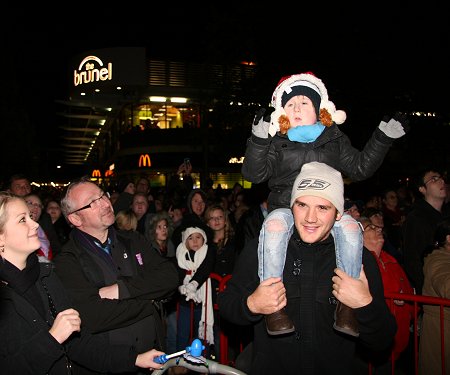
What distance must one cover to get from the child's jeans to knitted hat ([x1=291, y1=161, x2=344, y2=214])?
13cm

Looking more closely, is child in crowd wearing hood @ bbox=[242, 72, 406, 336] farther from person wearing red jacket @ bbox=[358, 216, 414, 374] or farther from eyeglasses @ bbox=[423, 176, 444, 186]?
eyeglasses @ bbox=[423, 176, 444, 186]

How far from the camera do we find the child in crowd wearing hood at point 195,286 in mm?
5641

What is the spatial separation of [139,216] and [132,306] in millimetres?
5034

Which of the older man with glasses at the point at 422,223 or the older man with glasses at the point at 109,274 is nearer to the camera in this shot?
the older man with glasses at the point at 109,274

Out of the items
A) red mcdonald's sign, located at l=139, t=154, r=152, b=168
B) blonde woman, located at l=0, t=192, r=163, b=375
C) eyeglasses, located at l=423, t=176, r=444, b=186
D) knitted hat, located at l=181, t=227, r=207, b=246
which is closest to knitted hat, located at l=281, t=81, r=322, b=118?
blonde woman, located at l=0, t=192, r=163, b=375

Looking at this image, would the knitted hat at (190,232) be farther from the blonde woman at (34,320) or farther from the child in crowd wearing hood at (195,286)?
the blonde woman at (34,320)

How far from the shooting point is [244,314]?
262 cm

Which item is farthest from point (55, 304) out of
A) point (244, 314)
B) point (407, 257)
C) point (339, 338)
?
point (407, 257)

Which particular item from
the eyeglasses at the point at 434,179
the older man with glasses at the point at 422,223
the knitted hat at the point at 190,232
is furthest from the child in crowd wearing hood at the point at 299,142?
the eyeglasses at the point at 434,179

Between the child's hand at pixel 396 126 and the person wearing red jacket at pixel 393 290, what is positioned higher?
the child's hand at pixel 396 126

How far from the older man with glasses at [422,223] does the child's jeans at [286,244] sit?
310 cm

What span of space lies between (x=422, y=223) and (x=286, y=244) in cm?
368

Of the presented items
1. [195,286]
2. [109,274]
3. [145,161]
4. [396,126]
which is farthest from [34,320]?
[145,161]

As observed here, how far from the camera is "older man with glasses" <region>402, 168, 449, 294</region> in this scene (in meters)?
5.49
